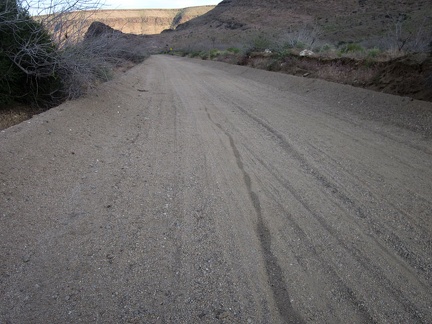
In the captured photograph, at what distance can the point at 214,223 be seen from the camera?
3.81 meters

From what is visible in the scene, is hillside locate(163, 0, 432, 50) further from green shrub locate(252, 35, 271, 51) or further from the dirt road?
the dirt road

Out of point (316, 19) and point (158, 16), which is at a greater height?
point (158, 16)

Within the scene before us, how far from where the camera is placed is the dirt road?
269cm

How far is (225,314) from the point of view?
259cm

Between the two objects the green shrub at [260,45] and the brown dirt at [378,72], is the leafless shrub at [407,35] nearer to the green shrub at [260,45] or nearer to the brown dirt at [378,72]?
the brown dirt at [378,72]

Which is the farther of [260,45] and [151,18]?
[151,18]

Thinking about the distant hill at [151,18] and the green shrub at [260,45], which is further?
the distant hill at [151,18]

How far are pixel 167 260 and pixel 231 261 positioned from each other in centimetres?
65

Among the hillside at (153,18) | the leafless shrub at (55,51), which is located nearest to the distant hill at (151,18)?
the hillside at (153,18)

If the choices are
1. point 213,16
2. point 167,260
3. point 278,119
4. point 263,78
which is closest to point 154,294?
point 167,260

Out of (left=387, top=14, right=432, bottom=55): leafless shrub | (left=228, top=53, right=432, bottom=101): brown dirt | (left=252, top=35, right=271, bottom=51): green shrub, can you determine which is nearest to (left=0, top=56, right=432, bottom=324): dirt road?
(left=228, top=53, right=432, bottom=101): brown dirt

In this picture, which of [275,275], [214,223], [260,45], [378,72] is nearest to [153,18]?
[260,45]

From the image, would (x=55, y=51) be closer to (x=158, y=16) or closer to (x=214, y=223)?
(x=214, y=223)

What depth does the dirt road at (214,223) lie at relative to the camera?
2.69 meters
